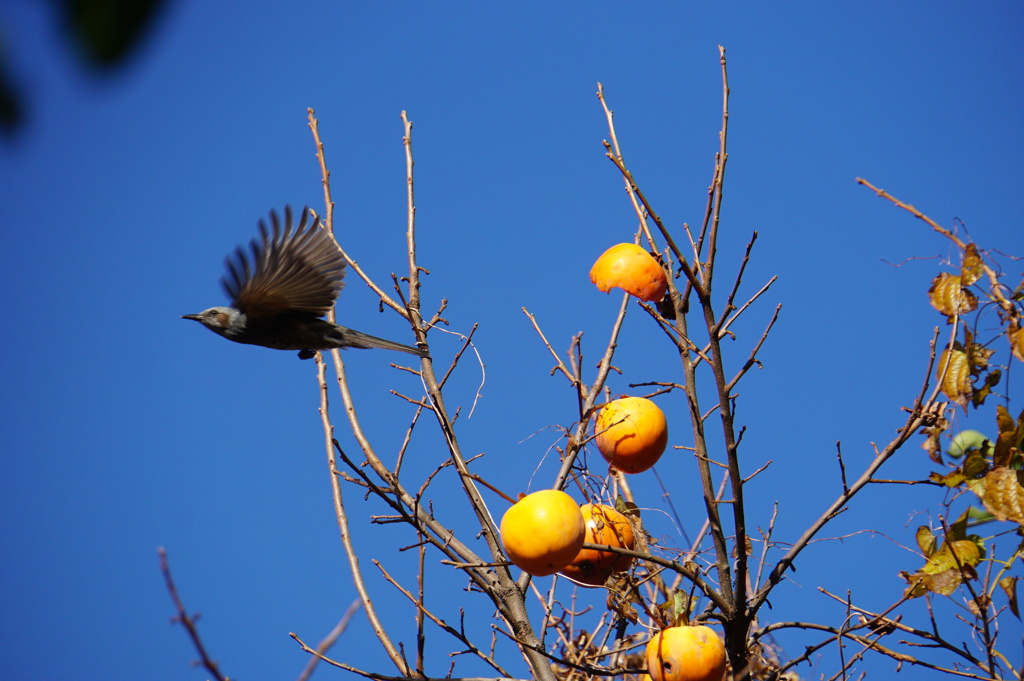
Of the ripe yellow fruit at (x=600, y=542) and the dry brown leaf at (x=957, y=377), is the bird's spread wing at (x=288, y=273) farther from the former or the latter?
the dry brown leaf at (x=957, y=377)

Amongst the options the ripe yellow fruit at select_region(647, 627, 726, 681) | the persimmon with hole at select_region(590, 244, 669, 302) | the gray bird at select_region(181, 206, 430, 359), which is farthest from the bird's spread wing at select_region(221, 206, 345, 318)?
the ripe yellow fruit at select_region(647, 627, 726, 681)

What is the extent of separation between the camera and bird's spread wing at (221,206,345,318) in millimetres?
3664

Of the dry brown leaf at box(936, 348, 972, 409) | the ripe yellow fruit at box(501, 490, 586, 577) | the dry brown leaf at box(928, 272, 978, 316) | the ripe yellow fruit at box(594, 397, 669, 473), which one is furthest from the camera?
the ripe yellow fruit at box(594, 397, 669, 473)

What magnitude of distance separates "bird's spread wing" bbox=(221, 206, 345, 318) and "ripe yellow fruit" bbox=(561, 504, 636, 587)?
152cm

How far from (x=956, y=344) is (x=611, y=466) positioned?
120cm

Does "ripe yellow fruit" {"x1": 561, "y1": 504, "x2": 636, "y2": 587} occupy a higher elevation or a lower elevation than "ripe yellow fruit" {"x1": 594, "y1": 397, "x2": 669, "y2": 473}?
lower

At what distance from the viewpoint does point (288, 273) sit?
149 inches

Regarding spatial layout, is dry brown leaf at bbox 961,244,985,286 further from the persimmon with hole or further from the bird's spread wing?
the bird's spread wing

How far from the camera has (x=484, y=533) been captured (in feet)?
10.3

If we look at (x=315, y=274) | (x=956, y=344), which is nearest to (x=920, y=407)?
(x=956, y=344)

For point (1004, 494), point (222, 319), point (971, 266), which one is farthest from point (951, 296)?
point (222, 319)

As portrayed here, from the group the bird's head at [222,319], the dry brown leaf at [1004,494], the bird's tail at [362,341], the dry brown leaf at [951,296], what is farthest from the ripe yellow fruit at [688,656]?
the bird's head at [222,319]

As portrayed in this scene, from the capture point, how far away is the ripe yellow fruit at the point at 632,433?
306 cm

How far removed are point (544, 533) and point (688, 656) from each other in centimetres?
57
